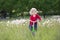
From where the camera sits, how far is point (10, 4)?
37.0 m

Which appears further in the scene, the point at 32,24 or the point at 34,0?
the point at 34,0

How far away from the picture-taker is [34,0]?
3581 centimetres

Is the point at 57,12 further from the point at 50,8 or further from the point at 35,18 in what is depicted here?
the point at 35,18

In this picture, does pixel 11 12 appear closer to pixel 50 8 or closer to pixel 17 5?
pixel 17 5

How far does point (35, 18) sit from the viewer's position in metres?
10.1

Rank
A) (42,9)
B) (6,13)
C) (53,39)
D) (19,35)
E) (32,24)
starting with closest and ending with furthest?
(53,39)
(19,35)
(32,24)
(42,9)
(6,13)

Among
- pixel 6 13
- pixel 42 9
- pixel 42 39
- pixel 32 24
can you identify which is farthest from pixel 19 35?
pixel 6 13

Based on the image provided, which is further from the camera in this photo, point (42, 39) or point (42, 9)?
point (42, 9)

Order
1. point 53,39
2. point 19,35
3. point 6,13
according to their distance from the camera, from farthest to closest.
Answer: point 6,13
point 19,35
point 53,39

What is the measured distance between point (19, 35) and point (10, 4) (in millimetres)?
30288

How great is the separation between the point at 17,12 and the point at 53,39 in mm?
31437

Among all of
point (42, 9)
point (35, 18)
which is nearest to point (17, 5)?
point (42, 9)

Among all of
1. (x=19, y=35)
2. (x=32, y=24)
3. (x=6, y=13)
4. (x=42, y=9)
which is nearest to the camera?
(x=19, y=35)

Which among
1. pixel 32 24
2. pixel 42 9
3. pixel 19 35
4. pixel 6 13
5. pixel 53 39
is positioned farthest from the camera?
pixel 6 13
